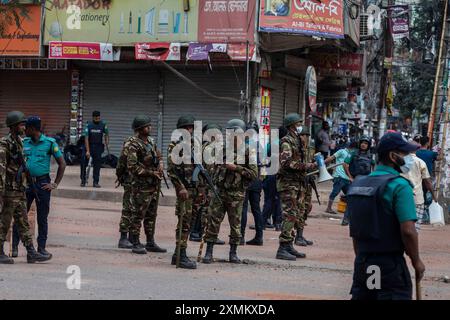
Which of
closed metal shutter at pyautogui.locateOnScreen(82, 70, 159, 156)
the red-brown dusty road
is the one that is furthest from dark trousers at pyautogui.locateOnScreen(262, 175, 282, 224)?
closed metal shutter at pyautogui.locateOnScreen(82, 70, 159, 156)

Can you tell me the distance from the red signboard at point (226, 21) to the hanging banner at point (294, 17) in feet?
1.12

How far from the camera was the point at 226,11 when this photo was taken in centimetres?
2247

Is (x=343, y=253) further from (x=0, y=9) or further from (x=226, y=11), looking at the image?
(x=226, y=11)

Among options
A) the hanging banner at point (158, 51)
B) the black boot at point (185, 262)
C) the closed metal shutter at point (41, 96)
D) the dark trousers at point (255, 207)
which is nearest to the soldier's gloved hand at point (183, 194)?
the black boot at point (185, 262)

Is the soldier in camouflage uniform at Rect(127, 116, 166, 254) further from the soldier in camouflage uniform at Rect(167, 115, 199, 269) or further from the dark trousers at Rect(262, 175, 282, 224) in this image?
the dark trousers at Rect(262, 175, 282, 224)

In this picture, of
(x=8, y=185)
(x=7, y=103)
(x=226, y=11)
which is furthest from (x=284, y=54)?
(x=8, y=185)

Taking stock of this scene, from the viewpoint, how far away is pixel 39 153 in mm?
10766

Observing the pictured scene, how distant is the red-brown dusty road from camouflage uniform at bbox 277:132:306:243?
1.74 feet

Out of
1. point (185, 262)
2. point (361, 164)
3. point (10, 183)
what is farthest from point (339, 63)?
point (10, 183)

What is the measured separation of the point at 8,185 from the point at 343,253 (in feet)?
16.8

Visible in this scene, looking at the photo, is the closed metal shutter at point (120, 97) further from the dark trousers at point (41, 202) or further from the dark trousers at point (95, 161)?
the dark trousers at point (41, 202)

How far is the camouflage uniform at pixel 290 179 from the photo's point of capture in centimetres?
1170

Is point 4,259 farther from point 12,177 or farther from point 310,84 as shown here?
point 310,84

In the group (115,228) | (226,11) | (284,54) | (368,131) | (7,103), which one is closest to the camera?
(115,228)
